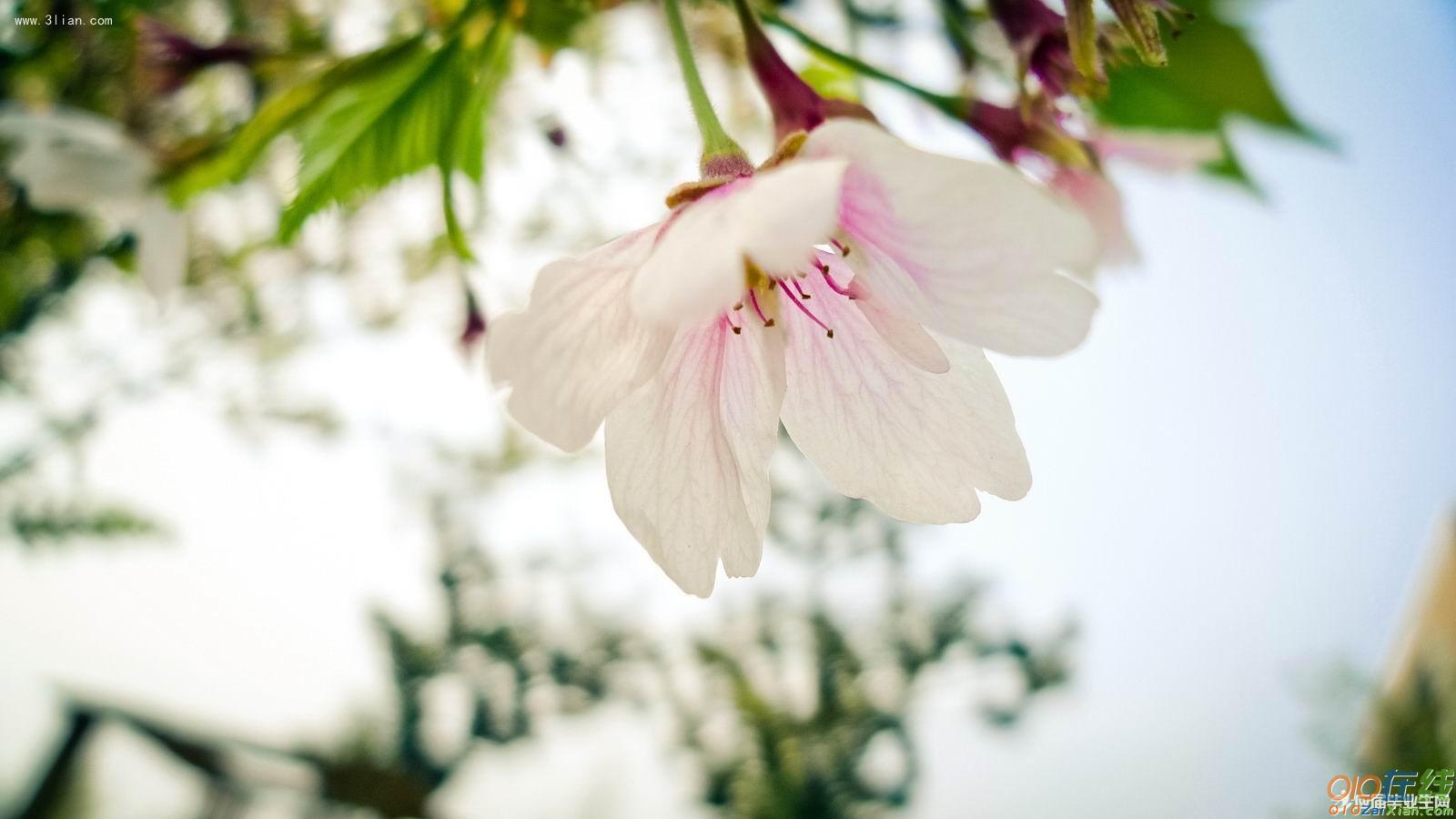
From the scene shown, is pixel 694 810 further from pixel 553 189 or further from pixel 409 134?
pixel 409 134

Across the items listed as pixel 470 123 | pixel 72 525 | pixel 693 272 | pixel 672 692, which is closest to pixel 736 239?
pixel 693 272

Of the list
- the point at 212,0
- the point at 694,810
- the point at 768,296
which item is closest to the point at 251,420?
the point at 212,0

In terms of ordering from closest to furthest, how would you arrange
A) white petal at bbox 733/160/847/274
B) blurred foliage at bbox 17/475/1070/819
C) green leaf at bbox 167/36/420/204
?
white petal at bbox 733/160/847/274 → green leaf at bbox 167/36/420/204 → blurred foliage at bbox 17/475/1070/819

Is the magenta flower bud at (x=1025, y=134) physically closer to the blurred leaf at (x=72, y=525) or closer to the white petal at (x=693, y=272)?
the white petal at (x=693, y=272)

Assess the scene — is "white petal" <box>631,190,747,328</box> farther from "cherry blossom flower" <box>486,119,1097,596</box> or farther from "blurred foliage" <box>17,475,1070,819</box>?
"blurred foliage" <box>17,475,1070,819</box>

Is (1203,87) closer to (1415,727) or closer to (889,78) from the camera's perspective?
(889,78)

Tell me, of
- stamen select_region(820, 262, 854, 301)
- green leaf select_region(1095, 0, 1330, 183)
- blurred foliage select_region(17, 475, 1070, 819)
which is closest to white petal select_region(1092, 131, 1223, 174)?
green leaf select_region(1095, 0, 1330, 183)
